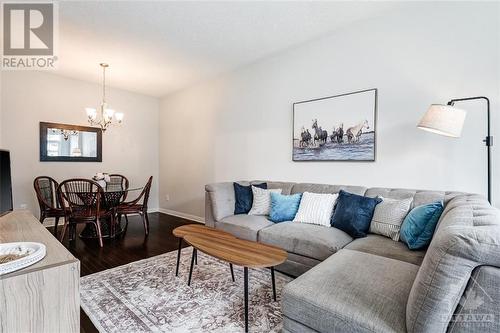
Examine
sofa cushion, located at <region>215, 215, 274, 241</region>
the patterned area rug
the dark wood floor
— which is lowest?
the dark wood floor

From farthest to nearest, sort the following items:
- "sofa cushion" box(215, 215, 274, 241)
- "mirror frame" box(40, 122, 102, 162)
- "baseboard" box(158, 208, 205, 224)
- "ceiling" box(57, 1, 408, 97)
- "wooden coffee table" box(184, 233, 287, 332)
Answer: "baseboard" box(158, 208, 205, 224), "mirror frame" box(40, 122, 102, 162), "sofa cushion" box(215, 215, 274, 241), "ceiling" box(57, 1, 408, 97), "wooden coffee table" box(184, 233, 287, 332)

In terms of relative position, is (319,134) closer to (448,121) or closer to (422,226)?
(448,121)

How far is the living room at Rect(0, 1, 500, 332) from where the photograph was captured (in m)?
1.11

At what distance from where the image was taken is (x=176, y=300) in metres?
1.98

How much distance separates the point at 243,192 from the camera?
130 inches

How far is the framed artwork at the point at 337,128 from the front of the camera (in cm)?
275

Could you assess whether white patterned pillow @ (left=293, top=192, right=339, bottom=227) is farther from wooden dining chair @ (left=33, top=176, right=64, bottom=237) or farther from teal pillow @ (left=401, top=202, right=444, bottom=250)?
wooden dining chair @ (left=33, top=176, right=64, bottom=237)

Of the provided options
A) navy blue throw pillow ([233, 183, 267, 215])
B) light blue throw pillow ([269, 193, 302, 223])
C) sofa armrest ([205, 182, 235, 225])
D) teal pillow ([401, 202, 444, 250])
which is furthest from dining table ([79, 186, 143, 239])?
teal pillow ([401, 202, 444, 250])

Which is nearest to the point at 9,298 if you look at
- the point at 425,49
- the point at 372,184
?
the point at 372,184

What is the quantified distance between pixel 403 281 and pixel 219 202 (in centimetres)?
217

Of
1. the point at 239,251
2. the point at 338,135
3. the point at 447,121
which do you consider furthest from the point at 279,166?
the point at 447,121

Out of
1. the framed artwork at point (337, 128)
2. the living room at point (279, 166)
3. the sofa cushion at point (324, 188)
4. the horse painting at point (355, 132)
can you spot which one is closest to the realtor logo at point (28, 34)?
the living room at point (279, 166)

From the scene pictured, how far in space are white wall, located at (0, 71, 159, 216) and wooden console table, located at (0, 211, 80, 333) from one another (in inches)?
169

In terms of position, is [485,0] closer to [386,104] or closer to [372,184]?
[386,104]
